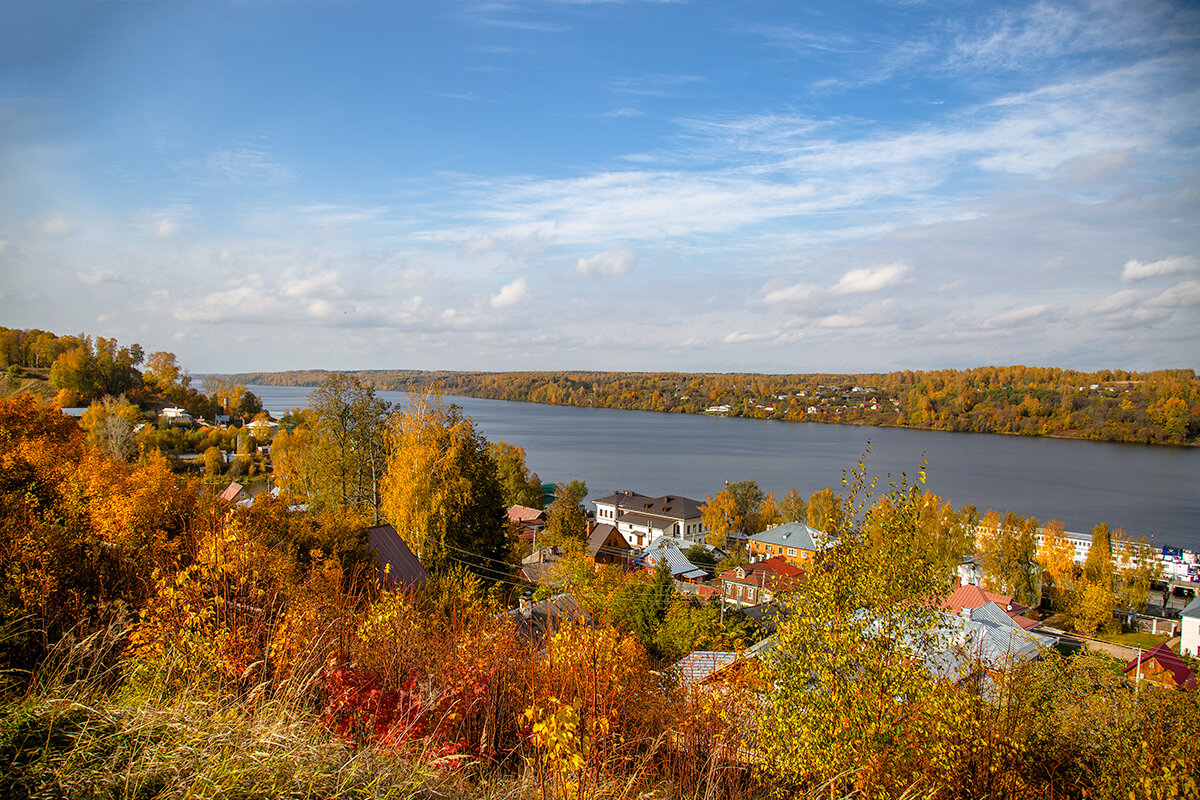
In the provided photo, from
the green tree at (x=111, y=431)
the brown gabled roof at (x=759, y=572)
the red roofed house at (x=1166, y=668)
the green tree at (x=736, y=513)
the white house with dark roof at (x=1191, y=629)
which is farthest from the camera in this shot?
the green tree at (x=736, y=513)

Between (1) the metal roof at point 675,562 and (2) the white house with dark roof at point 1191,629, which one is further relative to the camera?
(1) the metal roof at point 675,562

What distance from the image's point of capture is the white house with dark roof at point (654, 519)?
3778 cm

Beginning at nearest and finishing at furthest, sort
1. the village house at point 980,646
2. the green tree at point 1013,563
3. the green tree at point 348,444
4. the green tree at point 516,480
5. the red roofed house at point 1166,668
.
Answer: the village house at point 980,646 → the red roofed house at point 1166,668 → the green tree at point 348,444 → the green tree at point 1013,563 → the green tree at point 516,480

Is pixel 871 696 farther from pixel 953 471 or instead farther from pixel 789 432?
pixel 789 432

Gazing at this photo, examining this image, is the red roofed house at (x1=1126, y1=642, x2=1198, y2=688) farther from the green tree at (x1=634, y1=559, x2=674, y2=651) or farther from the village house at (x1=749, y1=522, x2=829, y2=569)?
the village house at (x1=749, y1=522, x2=829, y2=569)

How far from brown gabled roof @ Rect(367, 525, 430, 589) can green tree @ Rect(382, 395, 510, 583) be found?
0.68 meters

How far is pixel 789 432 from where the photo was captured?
312 feet

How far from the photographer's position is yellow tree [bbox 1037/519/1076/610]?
28.2 metres

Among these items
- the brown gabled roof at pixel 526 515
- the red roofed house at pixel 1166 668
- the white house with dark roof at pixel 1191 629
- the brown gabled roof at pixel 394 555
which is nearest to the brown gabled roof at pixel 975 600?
the white house with dark roof at pixel 1191 629

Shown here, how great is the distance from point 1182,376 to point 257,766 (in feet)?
447

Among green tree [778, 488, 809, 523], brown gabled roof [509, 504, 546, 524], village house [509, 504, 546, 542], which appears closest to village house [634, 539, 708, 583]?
village house [509, 504, 546, 542]

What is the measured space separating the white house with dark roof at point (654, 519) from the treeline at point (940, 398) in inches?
1064

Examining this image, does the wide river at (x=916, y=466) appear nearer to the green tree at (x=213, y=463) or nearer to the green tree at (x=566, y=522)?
the green tree at (x=213, y=463)

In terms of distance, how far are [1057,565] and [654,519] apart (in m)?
19.9
